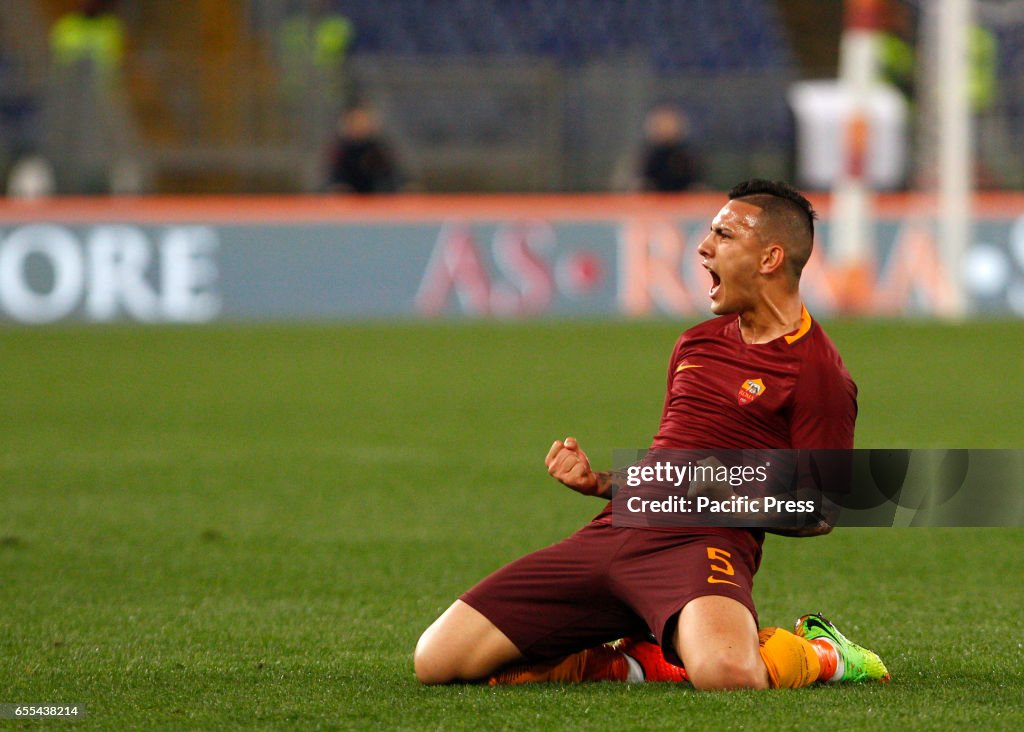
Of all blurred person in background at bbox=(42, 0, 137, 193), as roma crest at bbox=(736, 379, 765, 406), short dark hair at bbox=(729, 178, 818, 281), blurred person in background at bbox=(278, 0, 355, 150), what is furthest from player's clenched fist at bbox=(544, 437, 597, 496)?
blurred person in background at bbox=(278, 0, 355, 150)

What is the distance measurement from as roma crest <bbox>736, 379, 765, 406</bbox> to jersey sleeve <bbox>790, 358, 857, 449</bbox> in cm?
12

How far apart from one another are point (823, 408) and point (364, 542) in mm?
3043

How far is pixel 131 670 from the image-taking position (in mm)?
4613

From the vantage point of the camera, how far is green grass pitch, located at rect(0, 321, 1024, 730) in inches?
166

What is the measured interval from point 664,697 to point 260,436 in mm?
6333

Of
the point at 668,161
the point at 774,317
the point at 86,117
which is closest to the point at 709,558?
the point at 774,317

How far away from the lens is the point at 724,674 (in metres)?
4.17

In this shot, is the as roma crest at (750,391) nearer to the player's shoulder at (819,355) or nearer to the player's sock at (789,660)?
the player's shoulder at (819,355)

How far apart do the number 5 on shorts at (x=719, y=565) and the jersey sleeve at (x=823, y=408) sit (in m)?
0.34

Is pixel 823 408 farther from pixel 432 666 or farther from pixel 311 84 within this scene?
pixel 311 84

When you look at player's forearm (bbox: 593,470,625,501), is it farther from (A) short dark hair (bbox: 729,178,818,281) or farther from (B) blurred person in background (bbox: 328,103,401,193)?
(B) blurred person in background (bbox: 328,103,401,193)

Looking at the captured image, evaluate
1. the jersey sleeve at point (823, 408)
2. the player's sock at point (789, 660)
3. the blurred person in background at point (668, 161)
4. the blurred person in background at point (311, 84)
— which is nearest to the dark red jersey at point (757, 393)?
the jersey sleeve at point (823, 408)

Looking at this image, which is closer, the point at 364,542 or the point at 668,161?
A: the point at 364,542

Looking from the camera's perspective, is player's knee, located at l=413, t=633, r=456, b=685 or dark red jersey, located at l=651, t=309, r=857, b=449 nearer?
dark red jersey, located at l=651, t=309, r=857, b=449
